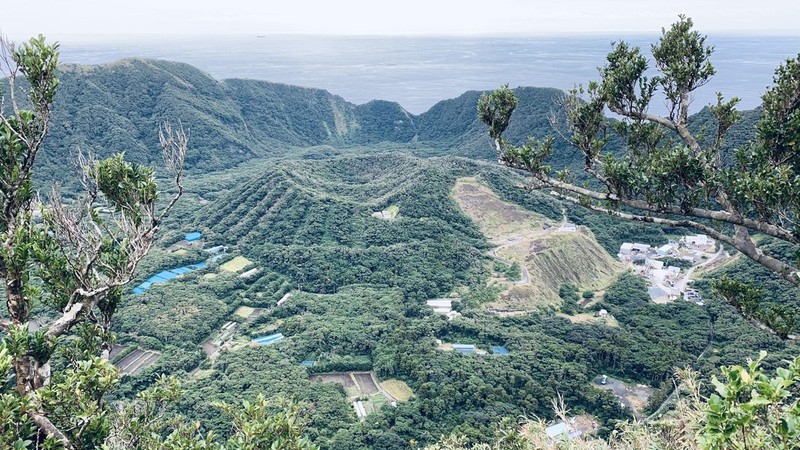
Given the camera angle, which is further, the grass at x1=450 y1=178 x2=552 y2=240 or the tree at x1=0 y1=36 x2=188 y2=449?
the grass at x1=450 y1=178 x2=552 y2=240

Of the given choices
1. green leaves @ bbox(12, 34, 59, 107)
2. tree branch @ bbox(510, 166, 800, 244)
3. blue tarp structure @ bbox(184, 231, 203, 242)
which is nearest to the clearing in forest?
blue tarp structure @ bbox(184, 231, 203, 242)

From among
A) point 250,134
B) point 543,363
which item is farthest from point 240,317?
point 250,134

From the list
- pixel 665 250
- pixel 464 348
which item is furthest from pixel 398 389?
pixel 665 250

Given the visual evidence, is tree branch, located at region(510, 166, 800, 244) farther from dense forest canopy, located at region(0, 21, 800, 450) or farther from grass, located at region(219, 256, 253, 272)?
grass, located at region(219, 256, 253, 272)

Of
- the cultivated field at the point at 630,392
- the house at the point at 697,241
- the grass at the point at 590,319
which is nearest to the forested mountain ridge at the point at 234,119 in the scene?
the house at the point at 697,241

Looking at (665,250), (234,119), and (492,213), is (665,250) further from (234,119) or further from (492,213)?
(234,119)

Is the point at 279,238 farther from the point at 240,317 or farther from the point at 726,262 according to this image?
the point at 726,262
